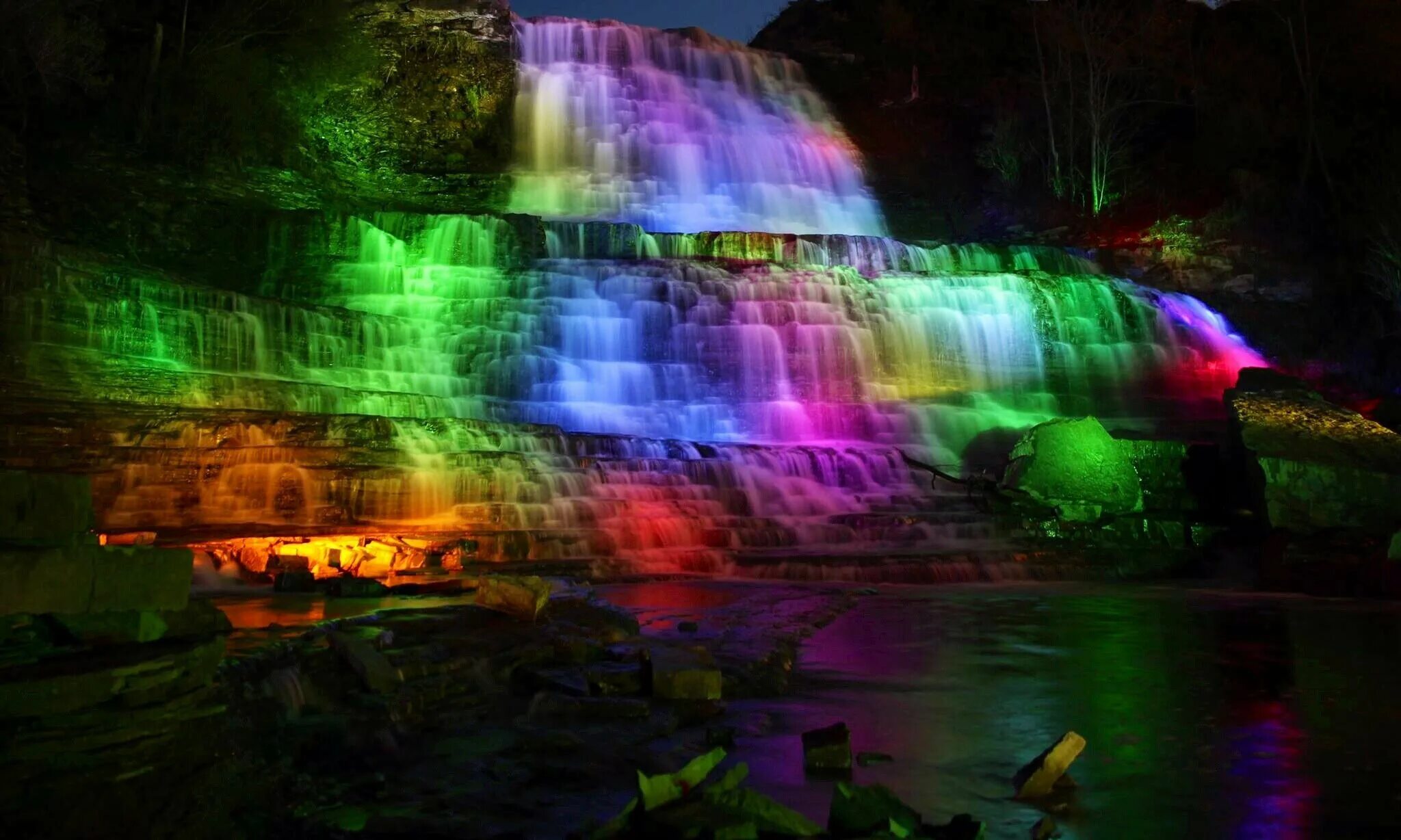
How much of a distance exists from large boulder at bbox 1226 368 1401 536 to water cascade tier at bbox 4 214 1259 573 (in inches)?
144

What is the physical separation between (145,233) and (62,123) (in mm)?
5622

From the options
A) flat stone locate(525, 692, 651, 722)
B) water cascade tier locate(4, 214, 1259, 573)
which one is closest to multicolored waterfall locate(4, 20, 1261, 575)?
water cascade tier locate(4, 214, 1259, 573)

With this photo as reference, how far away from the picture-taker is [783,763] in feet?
12.8

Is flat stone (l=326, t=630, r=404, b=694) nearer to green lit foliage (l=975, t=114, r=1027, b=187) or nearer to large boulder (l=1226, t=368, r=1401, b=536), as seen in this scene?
large boulder (l=1226, t=368, r=1401, b=536)

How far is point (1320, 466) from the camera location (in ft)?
41.1

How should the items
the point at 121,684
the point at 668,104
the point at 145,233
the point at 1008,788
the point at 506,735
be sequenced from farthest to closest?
the point at 668,104, the point at 145,233, the point at 506,735, the point at 1008,788, the point at 121,684

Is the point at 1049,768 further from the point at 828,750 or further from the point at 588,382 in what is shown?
the point at 588,382

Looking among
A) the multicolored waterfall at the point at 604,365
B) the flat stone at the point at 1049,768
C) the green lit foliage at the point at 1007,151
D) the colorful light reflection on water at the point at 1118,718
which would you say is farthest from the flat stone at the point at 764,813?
the green lit foliage at the point at 1007,151

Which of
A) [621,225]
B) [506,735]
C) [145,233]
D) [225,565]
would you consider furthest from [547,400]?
[506,735]

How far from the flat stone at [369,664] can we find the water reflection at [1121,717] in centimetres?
156

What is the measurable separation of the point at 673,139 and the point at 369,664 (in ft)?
81.3

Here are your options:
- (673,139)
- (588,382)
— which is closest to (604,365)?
(588,382)

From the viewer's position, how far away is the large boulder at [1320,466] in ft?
40.3

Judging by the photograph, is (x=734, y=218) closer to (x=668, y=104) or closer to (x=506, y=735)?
(x=668, y=104)
